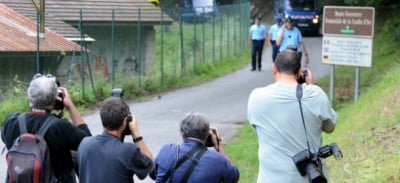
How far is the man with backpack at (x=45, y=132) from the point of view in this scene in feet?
15.2

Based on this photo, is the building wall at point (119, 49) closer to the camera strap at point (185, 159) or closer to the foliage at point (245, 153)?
the foliage at point (245, 153)

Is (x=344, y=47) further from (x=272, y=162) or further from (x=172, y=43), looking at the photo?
(x=172, y=43)

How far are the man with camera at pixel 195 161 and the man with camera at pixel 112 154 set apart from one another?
0.48 feet

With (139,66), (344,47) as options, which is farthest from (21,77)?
(344,47)

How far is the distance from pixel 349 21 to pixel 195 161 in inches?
356

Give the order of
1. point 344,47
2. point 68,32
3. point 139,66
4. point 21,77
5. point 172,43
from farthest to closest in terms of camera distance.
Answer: point 68,32 < point 172,43 < point 21,77 < point 139,66 < point 344,47

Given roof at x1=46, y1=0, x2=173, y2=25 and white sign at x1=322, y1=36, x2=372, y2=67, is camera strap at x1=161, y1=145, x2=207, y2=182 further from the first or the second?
roof at x1=46, y1=0, x2=173, y2=25

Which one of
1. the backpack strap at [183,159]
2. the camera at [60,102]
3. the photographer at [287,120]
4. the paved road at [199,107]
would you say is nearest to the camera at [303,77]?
the photographer at [287,120]

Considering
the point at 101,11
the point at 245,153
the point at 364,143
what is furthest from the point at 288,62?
the point at 101,11

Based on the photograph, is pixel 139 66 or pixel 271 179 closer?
pixel 271 179

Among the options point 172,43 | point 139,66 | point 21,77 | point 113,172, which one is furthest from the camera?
point 172,43

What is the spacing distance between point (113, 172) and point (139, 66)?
1529cm

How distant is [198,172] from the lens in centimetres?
473

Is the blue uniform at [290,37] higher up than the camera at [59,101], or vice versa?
the blue uniform at [290,37]
